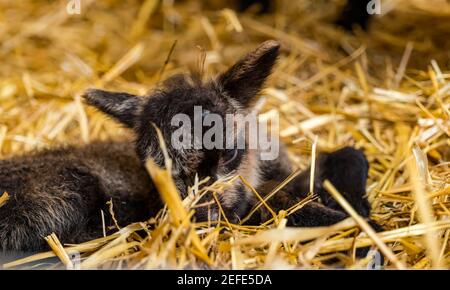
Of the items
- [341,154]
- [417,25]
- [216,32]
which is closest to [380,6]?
[417,25]

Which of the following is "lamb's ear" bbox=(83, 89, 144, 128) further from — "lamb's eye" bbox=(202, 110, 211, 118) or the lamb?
"lamb's eye" bbox=(202, 110, 211, 118)

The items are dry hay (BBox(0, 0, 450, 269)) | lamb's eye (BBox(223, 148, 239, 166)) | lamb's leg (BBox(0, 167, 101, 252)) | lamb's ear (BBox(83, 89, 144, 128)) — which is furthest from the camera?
lamb's ear (BBox(83, 89, 144, 128))

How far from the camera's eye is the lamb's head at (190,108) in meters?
2.79

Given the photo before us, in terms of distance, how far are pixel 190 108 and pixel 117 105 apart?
21.0 inches

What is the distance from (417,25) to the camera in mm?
6176

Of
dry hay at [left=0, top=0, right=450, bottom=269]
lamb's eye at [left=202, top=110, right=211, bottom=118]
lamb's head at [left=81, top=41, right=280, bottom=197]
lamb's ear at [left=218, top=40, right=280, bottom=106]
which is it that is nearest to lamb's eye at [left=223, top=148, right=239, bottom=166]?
lamb's head at [left=81, top=41, right=280, bottom=197]

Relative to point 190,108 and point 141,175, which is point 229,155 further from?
point 141,175

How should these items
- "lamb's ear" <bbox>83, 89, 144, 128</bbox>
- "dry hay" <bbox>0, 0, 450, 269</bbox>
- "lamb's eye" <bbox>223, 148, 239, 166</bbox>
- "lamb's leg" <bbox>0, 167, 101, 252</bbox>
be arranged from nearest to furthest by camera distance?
"dry hay" <bbox>0, 0, 450, 269</bbox> < "lamb's leg" <bbox>0, 167, 101, 252</bbox> < "lamb's eye" <bbox>223, 148, 239, 166</bbox> < "lamb's ear" <bbox>83, 89, 144, 128</bbox>

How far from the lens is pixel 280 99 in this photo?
4.82 m

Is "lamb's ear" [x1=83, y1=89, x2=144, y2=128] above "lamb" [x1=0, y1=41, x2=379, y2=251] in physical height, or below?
above

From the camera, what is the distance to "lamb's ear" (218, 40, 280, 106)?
2.95 m

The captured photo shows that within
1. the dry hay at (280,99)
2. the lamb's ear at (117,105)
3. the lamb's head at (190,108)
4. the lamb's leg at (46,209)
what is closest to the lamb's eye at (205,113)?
the lamb's head at (190,108)

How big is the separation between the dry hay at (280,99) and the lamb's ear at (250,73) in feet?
1.11
